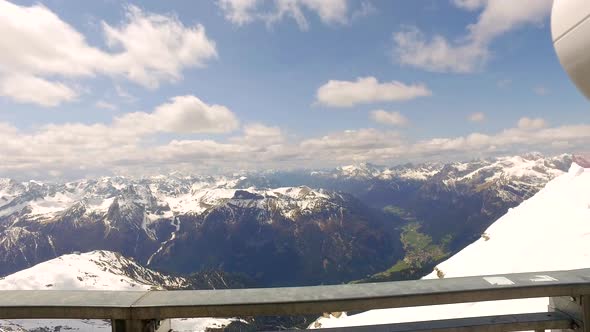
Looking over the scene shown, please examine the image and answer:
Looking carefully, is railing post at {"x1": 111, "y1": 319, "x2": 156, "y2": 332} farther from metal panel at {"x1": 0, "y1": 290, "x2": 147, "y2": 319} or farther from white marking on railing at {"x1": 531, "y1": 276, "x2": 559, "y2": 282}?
white marking on railing at {"x1": 531, "y1": 276, "x2": 559, "y2": 282}

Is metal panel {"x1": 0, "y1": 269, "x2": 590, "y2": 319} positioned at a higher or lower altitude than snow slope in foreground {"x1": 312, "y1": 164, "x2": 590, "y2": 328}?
higher

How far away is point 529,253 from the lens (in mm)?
16297

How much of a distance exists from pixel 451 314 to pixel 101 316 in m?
11.5

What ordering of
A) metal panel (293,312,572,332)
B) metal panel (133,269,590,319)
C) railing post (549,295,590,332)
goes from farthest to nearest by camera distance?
railing post (549,295,590,332) → metal panel (293,312,572,332) → metal panel (133,269,590,319)

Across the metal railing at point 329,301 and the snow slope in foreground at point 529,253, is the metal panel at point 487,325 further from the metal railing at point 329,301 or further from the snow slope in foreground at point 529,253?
the snow slope in foreground at point 529,253

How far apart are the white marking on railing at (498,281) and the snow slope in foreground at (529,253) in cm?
456

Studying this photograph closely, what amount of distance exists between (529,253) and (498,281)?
49.5 ft

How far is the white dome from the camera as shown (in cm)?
347

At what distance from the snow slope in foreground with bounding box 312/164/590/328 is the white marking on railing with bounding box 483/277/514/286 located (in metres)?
4.56

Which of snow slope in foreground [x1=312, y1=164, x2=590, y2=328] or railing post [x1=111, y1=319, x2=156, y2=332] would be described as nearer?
railing post [x1=111, y1=319, x2=156, y2=332]

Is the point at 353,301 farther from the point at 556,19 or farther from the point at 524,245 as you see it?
the point at 524,245

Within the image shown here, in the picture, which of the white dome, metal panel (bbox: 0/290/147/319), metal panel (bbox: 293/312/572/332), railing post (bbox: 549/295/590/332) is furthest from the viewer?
railing post (bbox: 549/295/590/332)

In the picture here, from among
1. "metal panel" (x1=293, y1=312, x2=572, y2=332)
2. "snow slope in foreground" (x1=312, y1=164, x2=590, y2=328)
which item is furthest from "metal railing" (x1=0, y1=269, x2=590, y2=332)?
"snow slope in foreground" (x1=312, y1=164, x2=590, y2=328)

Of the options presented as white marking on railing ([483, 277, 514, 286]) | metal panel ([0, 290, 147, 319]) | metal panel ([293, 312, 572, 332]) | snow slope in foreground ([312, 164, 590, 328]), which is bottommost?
snow slope in foreground ([312, 164, 590, 328])
